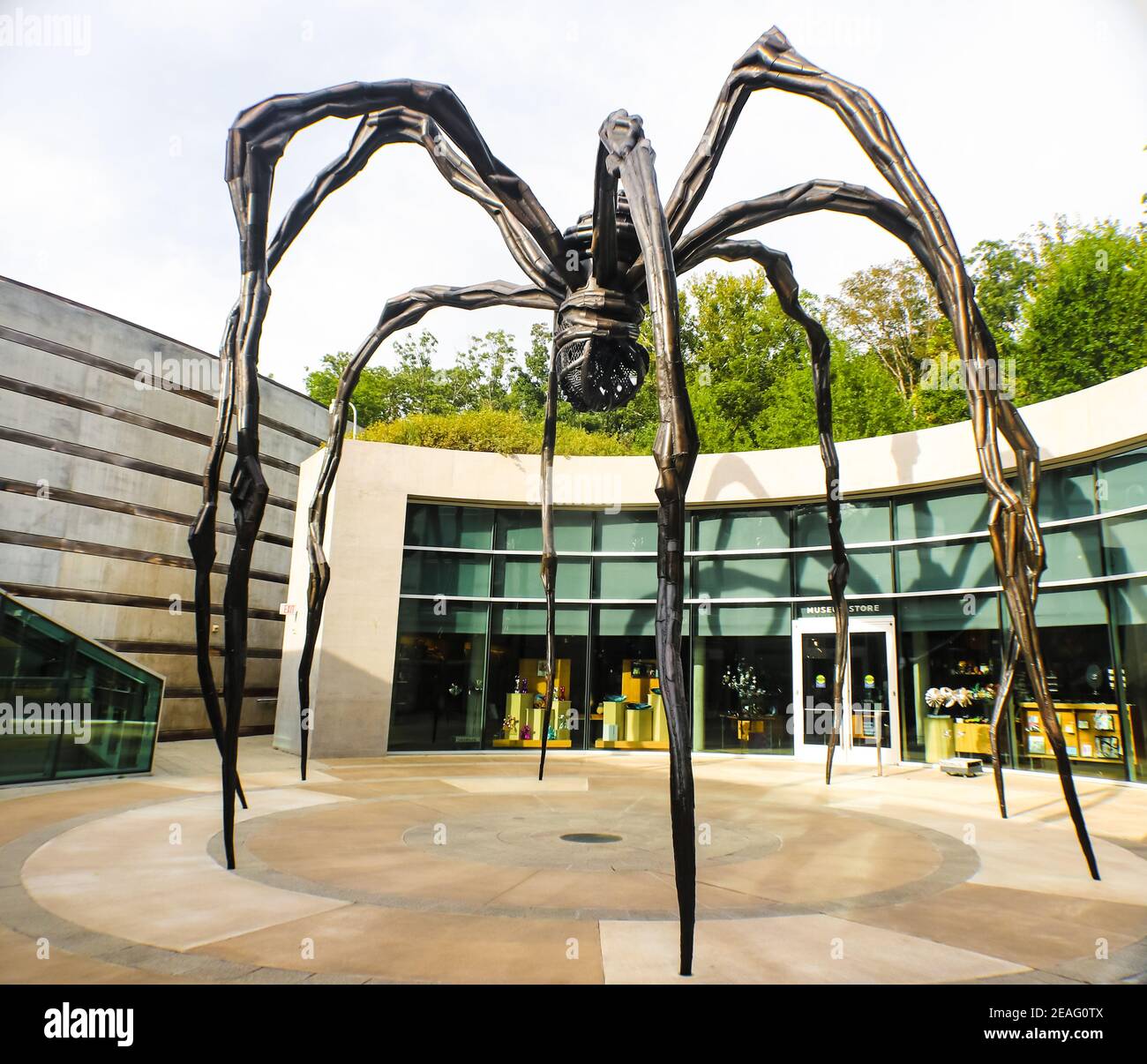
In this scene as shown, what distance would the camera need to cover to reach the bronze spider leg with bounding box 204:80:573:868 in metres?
3.47

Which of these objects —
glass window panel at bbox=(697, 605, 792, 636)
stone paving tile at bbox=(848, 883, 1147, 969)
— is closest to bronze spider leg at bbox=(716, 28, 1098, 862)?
stone paving tile at bbox=(848, 883, 1147, 969)

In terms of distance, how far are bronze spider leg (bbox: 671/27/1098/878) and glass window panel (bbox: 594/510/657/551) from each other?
9.40m

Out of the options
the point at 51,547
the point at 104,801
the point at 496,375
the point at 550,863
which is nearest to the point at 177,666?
the point at 51,547

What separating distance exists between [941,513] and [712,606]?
13.1 feet

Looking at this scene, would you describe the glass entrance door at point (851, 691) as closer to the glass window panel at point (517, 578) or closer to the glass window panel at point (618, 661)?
the glass window panel at point (618, 661)

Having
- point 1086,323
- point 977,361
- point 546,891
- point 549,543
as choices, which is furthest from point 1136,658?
point 1086,323

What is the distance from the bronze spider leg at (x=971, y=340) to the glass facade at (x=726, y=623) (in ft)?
26.3

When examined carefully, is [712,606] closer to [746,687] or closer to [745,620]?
[745,620]

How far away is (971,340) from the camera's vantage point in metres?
3.53

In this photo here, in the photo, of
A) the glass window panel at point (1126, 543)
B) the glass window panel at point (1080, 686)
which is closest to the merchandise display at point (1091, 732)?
the glass window panel at point (1080, 686)

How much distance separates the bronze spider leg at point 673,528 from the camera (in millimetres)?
2512

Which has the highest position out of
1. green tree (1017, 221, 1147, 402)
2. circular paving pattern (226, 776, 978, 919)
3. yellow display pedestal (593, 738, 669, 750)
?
green tree (1017, 221, 1147, 402)

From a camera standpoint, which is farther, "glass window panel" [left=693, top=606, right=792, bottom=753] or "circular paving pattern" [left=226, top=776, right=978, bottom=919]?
"glass window panel" [left=693, top=606, right=792, bottom=753]

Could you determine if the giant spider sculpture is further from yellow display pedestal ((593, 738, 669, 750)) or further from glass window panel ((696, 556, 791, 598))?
yellow display pedestal ((593, 738, 669, 750))
